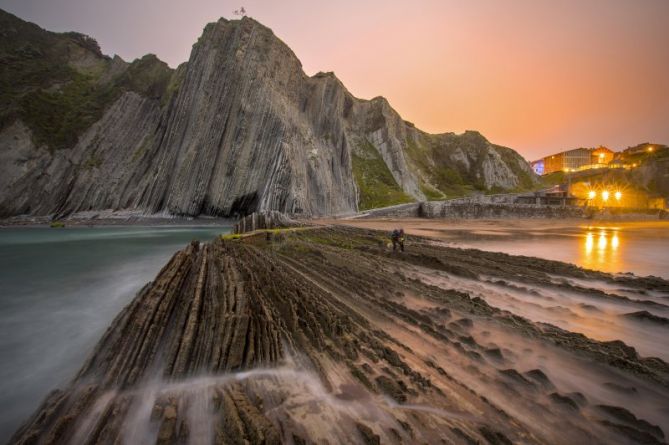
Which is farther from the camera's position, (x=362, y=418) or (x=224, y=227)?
(x=224, y=227)

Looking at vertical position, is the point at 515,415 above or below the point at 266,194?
below

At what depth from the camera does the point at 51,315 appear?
29.2 feet

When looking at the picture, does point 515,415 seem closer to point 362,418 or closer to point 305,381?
point 362,418

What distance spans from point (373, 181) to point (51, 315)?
2491 inches

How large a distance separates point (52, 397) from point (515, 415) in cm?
570

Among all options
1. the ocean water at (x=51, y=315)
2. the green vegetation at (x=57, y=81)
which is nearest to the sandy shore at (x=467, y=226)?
the ocean water at (x=51, y=315)

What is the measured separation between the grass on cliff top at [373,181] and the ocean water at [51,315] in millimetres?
47860

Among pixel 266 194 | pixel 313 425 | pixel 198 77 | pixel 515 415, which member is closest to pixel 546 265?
pixel 515 415

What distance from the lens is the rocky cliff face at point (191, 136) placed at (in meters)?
48.7

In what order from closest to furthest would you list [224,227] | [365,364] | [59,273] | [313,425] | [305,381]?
1. [313,425]
2. [305,381]
3. [365,364]
4. [59,273]
5. [224,227]

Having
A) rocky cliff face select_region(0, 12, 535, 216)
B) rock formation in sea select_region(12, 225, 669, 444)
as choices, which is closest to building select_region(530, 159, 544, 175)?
rocky cliff face select_region(0, 12, 535, 216)

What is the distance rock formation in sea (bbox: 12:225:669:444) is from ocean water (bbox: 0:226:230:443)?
52.7 inches

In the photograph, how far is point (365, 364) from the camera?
3.90m

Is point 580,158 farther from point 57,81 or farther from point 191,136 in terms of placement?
point 57,81
